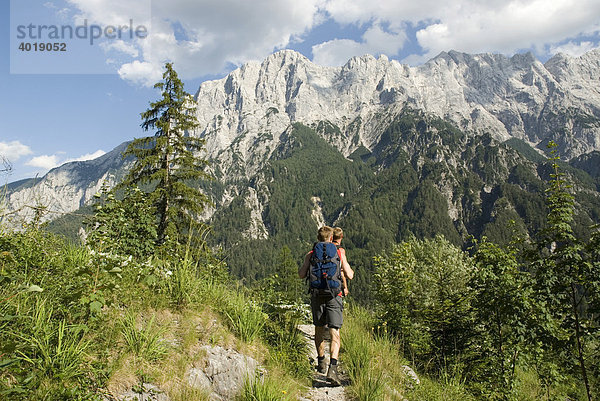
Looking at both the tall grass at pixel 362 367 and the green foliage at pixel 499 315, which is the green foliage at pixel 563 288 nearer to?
the green foliage at pixel 499 315

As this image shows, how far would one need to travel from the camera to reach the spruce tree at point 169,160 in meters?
15.7

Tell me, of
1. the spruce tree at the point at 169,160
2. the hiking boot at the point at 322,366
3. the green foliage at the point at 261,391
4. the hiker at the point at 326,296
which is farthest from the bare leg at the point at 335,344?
the spruce tree at the point at 169,160

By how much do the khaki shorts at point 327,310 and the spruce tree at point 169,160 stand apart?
11509 mm

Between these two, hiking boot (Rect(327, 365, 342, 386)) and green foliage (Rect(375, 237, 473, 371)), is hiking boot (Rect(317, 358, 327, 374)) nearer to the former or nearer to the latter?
hiking boot (Rect(327, 365, 342, 386))

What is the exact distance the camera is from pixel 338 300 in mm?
5805

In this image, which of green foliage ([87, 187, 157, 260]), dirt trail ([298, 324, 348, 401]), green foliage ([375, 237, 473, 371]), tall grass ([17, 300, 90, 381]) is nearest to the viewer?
tall grass ([17, 300, 90, 381])

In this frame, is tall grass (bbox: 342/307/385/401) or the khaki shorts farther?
the khaki shorts

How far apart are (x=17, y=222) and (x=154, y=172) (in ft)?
37.3

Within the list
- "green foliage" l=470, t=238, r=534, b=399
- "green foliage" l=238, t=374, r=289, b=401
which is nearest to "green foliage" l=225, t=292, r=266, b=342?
"green foliage" l=238, t=374, r=289, b=401

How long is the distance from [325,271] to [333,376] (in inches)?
68.5

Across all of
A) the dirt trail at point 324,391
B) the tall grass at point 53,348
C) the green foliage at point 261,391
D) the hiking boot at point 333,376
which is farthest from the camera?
the hiking boot at point 333,376

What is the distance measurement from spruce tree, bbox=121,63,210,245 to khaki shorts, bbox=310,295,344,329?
37.8 ft

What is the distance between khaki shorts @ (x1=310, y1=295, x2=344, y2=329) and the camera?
569 centimetres

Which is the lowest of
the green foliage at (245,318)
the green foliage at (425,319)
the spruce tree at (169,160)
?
the green foliage at (425,319)
